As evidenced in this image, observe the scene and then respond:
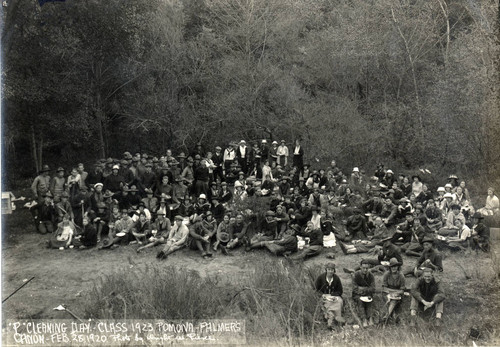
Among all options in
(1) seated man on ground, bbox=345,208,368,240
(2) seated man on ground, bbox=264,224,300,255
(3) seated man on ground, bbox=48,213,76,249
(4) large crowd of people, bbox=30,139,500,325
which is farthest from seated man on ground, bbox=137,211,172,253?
(1) seated man on ground, bbox=345,208,368,240

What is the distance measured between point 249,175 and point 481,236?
8.55 m

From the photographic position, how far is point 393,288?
34.4 feet

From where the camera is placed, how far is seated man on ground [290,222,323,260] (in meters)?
13.0

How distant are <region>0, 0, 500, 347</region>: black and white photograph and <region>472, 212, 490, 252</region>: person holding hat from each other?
0.21 ft

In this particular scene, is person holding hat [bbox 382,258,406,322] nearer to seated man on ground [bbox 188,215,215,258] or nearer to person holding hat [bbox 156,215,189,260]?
seated man on ground [bbox 188,215,215,258]

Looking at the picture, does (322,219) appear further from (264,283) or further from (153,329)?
(153,329)

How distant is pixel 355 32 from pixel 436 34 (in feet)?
17.3

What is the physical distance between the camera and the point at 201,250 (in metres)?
13.4

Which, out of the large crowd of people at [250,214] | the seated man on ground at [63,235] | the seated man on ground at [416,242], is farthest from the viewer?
the seated man on ground at [63,235]

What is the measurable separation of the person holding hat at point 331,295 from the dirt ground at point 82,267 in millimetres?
1131

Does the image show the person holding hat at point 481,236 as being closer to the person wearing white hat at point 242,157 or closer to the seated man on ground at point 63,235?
the person wearing white hat at point 242,157

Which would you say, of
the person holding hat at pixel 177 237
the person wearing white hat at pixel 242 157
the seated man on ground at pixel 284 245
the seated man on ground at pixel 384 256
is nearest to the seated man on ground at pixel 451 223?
the seated man on ground at pixel 384 256

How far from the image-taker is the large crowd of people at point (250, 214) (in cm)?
1330

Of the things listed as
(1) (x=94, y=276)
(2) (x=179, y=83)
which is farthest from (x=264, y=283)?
(2) (x=179, y=83)
